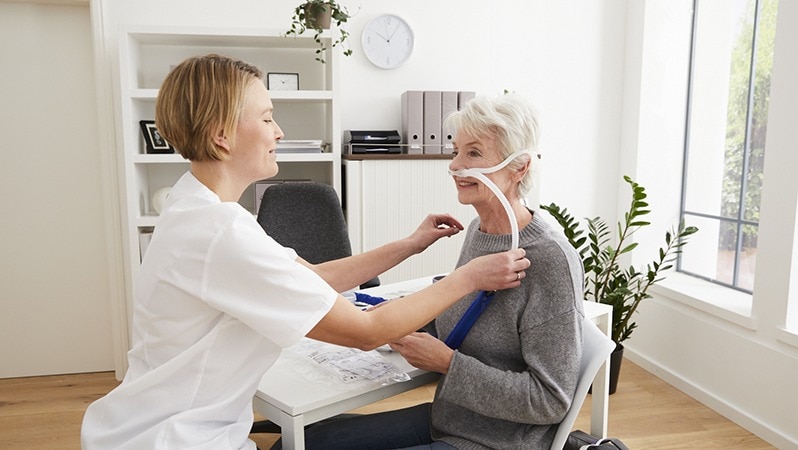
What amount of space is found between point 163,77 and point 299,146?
0.93 meters

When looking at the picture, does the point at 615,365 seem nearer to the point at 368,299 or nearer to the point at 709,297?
the point at 709,297

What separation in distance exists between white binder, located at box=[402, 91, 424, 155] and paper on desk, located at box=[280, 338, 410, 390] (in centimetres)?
198

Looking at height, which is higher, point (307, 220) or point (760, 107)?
point (760, 107)

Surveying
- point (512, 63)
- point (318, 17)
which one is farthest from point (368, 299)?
point (512, 63)

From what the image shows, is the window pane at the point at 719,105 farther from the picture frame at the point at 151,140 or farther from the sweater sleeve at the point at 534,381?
the picture frame at the point at 151,140

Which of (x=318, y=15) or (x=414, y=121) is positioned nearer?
(x=318, y=15)

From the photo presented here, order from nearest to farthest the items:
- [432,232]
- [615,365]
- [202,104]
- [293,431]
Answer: [202,104] < [293,431] < [432,232] < [615,365]

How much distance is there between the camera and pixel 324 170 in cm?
378

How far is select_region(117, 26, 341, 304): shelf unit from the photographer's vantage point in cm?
331

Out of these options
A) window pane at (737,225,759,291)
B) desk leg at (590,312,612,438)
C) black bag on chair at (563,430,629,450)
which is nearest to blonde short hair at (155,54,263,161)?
black bag on chair at (563,430,629,450)

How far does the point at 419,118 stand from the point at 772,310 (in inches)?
77.9

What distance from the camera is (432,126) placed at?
11.9ft

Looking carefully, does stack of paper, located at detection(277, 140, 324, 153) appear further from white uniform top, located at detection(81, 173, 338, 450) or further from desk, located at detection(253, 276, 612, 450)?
white uniform top, located at detection(81, 173, 338, 450)

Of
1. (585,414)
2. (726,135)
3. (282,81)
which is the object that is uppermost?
(282,81)
